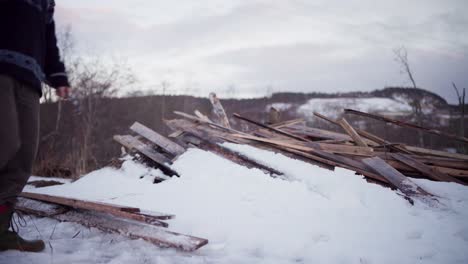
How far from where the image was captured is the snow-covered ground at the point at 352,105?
1934 cm

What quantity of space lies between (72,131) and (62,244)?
16947mm

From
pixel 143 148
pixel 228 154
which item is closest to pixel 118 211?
pixel 228 154

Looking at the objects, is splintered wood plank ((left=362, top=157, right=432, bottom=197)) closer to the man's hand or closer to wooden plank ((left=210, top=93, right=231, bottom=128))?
wooden plank ((left=210, top=93, right=231, bottom=128))

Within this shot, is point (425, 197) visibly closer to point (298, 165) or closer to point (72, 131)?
point (298, 165)

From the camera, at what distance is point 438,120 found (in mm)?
16812

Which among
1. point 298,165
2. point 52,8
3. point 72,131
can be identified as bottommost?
point 72,131

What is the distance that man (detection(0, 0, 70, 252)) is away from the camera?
1.81 meters

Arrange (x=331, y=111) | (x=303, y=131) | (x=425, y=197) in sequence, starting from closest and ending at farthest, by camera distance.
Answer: (x=425, y=197)
(x=303, y=131)
(x=331, y=111)

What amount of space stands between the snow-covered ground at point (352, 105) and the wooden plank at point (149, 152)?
51.4 ft

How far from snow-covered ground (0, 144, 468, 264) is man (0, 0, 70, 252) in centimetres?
31

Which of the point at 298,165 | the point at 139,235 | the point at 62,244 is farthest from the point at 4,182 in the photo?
the point at 298,165

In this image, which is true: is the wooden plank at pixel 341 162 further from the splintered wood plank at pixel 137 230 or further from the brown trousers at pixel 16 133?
the brown trousers at pixel 16 133

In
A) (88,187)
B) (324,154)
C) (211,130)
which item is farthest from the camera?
(211,130)

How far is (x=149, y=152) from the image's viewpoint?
4.36 metres
